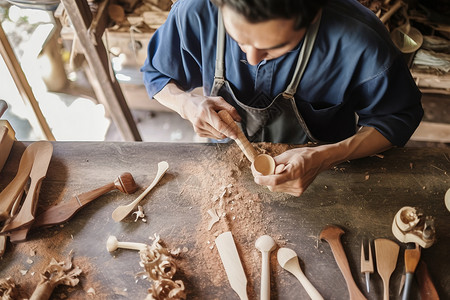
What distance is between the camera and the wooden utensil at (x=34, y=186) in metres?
1.49

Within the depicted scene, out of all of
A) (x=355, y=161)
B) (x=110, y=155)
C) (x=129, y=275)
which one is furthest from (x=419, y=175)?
(x=110, y=155)

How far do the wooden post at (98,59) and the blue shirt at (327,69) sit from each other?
0.87 metres

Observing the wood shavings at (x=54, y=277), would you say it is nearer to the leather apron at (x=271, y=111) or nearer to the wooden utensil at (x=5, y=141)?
the wooden utensil at (x=5, y=141)

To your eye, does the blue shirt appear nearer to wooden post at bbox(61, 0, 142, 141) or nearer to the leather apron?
the leather apron

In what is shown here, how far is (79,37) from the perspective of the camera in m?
2.46

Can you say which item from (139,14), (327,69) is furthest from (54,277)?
(139,14)

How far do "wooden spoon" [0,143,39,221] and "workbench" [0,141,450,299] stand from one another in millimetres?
74

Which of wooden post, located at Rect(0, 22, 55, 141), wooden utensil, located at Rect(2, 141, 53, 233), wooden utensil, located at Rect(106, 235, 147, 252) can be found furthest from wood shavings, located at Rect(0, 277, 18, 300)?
wooden post, located at Rect(0, 22, 55, 141)

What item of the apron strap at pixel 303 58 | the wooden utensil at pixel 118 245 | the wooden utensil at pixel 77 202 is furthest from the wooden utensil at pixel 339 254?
the wooden utensil at pixel 77 202

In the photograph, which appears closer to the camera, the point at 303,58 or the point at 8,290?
the point at 8,290

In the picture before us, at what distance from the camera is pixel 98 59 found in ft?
8.41

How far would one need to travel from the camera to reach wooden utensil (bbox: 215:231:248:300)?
132 cm

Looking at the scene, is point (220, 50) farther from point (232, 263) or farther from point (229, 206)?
point (232, 263)

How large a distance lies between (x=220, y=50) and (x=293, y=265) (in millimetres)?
902
